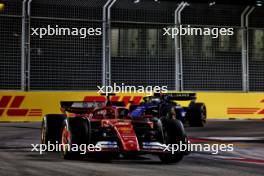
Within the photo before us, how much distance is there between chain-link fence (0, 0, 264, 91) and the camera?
2195cm

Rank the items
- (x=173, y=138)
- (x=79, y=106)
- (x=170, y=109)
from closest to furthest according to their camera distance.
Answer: (x=173, y=138), (x=79, y=106), (x=170, y=109)

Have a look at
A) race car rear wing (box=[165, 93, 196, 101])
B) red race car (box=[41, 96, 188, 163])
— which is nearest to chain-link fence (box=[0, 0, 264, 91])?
race car rear wing (box=[165, 93, 196, 101])

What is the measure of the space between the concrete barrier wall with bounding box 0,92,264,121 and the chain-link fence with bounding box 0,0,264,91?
0.30 metres

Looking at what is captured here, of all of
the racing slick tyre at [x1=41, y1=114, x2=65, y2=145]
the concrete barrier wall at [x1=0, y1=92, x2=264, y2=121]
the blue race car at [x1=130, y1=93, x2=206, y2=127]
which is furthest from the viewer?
the concrete barrier wall at [x1=0, y1=92, x2=264, y2=121]

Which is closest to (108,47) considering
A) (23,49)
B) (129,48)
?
(129,48)

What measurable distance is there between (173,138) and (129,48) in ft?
45.5

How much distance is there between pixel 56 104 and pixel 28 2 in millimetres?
3874

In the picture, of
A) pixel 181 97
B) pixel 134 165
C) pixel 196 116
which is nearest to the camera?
pixel 134 165

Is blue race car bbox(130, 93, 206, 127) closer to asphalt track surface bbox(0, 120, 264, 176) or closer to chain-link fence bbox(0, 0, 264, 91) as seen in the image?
chain-link fence bbox(0, 0, 264, 91)

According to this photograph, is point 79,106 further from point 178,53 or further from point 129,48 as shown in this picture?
point 178,53

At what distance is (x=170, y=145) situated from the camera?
9.48m

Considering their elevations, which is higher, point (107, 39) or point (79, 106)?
point (107, 39)

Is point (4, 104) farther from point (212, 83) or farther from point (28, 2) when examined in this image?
point (212, 83)

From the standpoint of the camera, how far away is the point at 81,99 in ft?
73.4
